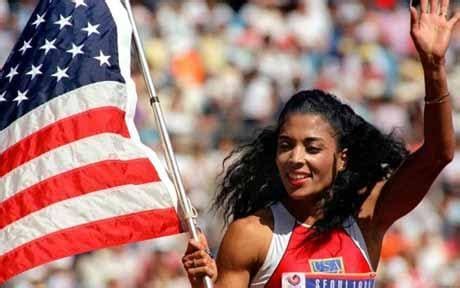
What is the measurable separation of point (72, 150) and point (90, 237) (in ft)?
1.20

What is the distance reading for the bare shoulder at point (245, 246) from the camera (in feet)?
19.9

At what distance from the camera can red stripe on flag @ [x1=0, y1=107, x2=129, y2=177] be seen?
6.07m

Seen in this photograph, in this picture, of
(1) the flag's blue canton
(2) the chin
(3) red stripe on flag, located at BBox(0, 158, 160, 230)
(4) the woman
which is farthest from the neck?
(1) the flag's blue canton

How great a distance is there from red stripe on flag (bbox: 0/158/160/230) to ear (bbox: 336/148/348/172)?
0.76 metres

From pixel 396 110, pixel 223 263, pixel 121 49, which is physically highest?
pixel 121 49

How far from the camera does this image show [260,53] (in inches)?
586

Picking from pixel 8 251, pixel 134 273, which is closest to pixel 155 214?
pixel 8 251

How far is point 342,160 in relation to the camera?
6.34 m

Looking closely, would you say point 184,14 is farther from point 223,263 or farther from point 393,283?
point 223,263

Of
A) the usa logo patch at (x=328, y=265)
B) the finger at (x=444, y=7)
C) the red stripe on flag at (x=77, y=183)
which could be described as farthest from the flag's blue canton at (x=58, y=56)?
the finger at (x=444, y=7)

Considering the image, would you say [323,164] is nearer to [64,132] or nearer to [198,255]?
[198,255]

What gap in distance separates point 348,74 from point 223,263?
902 cm

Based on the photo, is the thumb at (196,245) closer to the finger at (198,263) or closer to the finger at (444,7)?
the finger at (198,263)

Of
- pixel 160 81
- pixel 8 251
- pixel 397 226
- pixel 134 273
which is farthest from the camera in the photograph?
pixel 160 81
